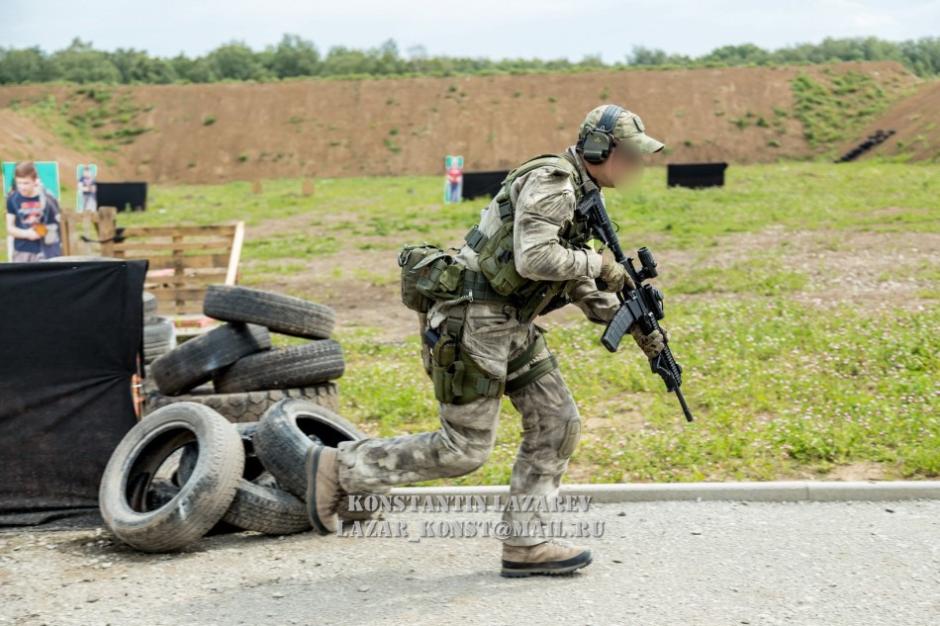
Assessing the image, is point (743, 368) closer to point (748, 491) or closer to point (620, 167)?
point (748, 491)

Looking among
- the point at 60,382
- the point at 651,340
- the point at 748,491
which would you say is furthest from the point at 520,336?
the point at 60,382

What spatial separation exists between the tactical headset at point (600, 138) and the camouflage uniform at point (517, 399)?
99mm

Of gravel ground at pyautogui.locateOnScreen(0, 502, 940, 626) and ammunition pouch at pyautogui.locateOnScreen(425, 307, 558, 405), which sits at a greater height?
ammunition pouch at pyautogui.locateOnScreen(425, 307, 558, 405)

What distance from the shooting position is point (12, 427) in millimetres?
6539

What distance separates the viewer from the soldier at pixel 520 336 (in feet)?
→ 16.8

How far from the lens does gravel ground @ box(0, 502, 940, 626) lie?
496cm

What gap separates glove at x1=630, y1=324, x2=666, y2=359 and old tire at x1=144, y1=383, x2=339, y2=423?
2963 millimetres

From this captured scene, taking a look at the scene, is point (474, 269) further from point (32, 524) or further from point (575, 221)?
point (32, 524)

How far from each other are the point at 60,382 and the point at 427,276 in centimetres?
262

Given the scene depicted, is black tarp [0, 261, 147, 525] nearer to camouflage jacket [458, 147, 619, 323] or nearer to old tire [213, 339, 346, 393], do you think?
old tire [213, 339, 346, 393]

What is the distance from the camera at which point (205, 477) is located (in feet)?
19.3

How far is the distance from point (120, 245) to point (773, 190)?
16827 mm

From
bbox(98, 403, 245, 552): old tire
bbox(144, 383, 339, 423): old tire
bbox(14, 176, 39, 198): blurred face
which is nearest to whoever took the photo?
bbox(98, 403, 245, 552): old tire

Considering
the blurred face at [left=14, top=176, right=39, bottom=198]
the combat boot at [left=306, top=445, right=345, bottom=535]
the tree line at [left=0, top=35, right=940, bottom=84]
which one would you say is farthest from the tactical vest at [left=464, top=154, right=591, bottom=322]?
the tree line at [left=0, top=35, right=940, bottom=84]
